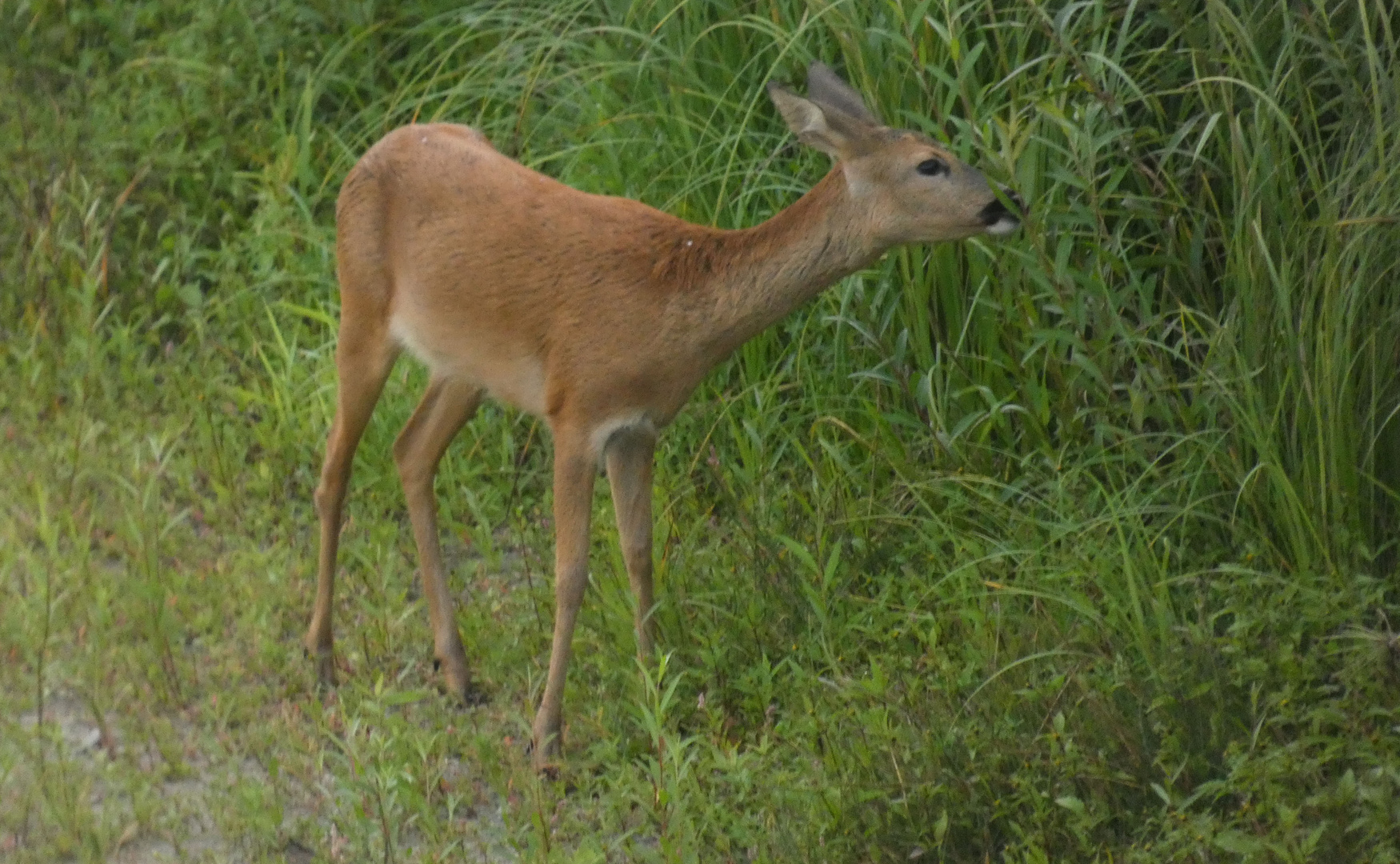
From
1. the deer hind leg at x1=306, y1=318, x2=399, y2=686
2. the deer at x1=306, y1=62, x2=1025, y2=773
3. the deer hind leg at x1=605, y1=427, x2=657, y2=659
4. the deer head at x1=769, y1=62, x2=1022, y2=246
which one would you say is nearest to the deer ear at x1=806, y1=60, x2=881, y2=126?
the deer at x1=306, y1=62, x2=1025, y2=773

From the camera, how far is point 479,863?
15.5ft

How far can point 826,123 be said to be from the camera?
4.96 metres

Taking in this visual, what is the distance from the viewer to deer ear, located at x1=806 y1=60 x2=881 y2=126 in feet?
17.0

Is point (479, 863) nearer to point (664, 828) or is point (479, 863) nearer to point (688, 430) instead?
point (664, 828)

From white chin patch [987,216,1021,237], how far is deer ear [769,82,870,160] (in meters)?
0.39

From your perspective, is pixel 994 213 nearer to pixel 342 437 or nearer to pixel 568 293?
pixel 568 293

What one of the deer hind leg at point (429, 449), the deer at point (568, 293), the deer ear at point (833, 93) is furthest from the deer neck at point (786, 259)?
the deer hind leg at point (429, 449)

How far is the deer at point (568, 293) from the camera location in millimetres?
4953

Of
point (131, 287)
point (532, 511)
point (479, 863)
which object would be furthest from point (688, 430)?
point (131, 287)

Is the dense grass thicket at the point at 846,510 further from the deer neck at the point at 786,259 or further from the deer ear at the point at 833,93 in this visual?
the deer neck at the point at 786,259

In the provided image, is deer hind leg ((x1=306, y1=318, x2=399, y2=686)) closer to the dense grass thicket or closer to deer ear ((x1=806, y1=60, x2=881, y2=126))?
the dense grass thicket

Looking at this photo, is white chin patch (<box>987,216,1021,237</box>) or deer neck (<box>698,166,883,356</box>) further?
deer neck (<box>698,166,883,356</box>)

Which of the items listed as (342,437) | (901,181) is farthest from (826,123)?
(342,437)

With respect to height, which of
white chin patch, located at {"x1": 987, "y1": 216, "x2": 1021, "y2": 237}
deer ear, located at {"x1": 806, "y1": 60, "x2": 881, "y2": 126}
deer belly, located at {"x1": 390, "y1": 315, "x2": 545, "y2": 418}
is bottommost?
deer belly, located at {"x1": 390, "y1": 315, "x2": 545, "y2": 418}
